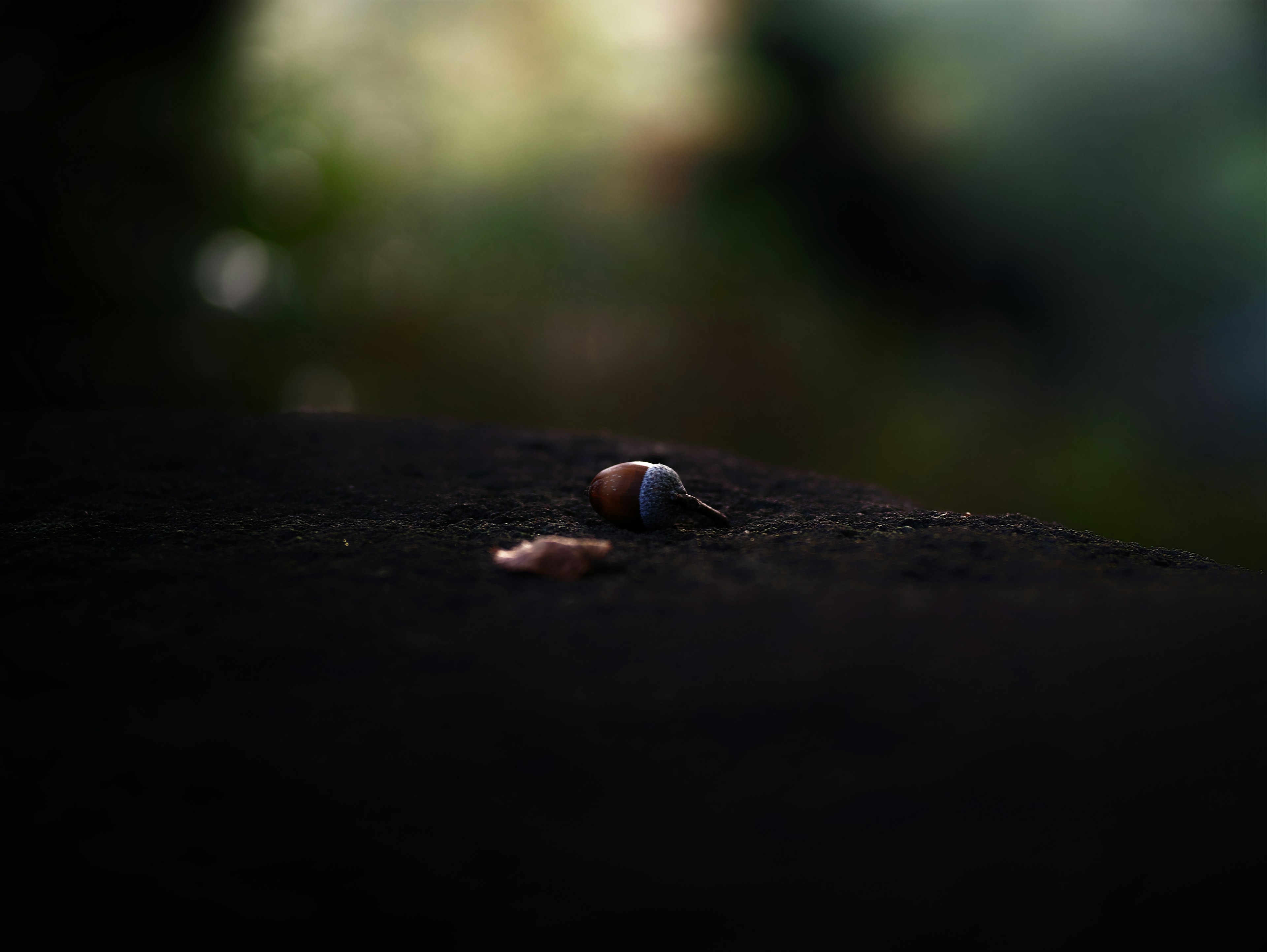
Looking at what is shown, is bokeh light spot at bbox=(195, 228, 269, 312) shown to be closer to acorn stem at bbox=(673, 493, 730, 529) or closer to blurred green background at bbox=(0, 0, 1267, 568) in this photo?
blurred green background at bbox=(0, 0, 1267, 568)

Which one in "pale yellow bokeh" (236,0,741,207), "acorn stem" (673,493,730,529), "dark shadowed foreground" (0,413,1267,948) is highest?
"pale yellow bokeh" (236,0,741,207)

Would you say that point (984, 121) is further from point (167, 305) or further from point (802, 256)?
point (167, 305)

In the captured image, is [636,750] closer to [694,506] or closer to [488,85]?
[694,506]

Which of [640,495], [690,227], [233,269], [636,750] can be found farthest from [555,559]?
[233,269]

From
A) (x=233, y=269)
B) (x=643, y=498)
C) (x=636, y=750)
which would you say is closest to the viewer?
(x=636, y=750)

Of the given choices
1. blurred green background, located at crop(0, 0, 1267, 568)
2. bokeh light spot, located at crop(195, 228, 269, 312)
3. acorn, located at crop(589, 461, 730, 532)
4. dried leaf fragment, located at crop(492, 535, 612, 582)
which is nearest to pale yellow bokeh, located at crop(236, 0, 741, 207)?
blurred green background, located at crop(0, 0, 1267, 568)

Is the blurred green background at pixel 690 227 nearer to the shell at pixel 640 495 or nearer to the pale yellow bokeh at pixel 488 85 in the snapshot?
the pale yellow bokeh at pixel 488 85

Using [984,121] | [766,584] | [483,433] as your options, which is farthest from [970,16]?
[766,584]
